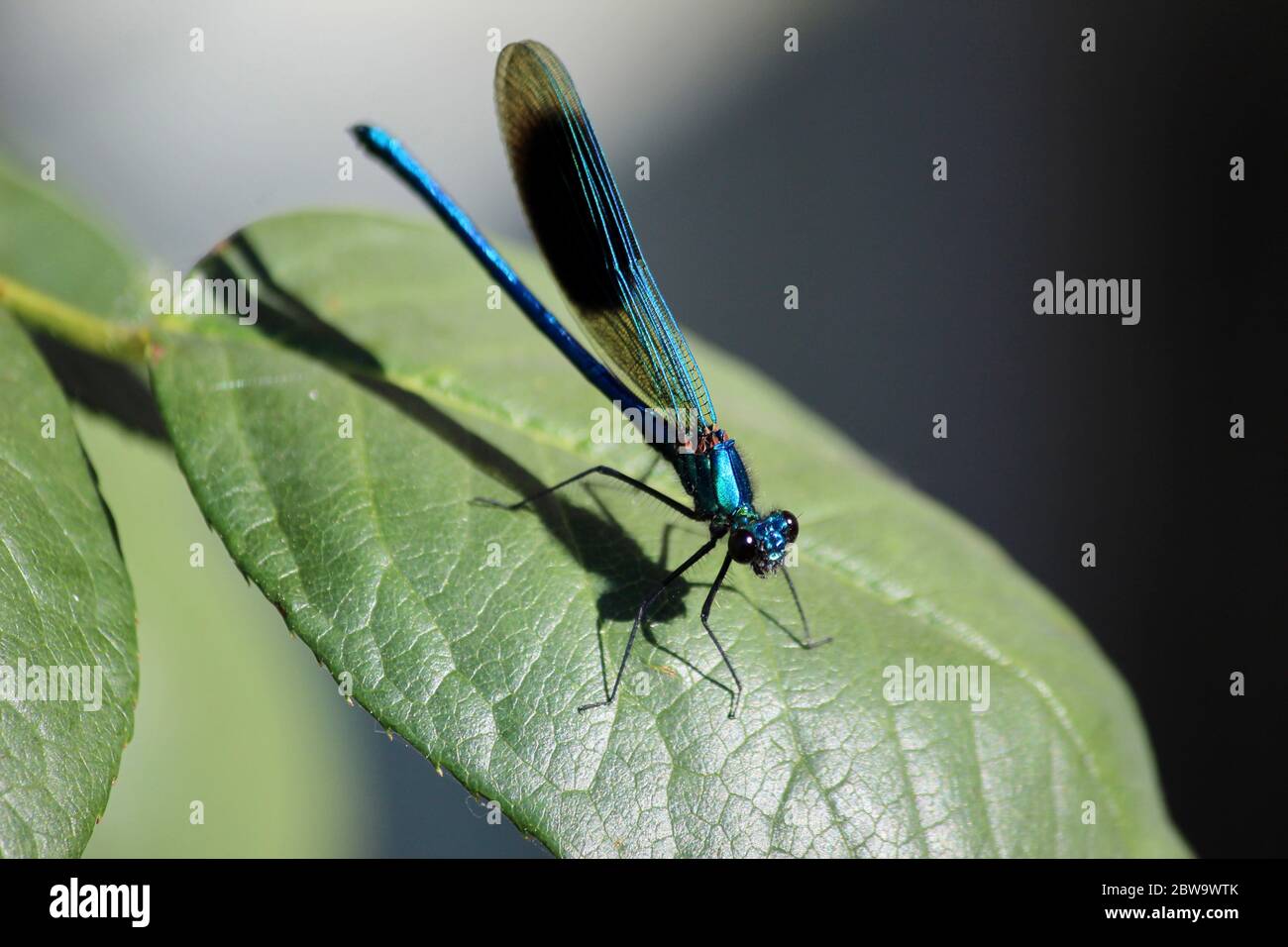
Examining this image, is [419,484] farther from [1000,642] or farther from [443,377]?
[1000,642]

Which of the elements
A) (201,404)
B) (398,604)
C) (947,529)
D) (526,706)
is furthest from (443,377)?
(947,529)

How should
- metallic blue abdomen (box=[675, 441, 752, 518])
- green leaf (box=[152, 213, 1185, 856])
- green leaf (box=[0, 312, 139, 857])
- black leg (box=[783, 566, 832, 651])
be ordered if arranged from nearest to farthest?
1. green leaf (box=[0, 312, 139, 857])
2. green leaf (box=[152, 213, 1185, 856])
3. black leg (box=[783, 566, 832, 651])
4. metallic blue abdomen (box=[675, 441, 752, 518])

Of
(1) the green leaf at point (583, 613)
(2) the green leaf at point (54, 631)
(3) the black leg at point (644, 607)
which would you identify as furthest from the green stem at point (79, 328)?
(3) the black leg at point (644, 607)

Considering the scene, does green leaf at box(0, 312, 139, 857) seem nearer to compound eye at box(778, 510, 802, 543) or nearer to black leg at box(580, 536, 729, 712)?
black leg at box(580, 536, 729, 712)

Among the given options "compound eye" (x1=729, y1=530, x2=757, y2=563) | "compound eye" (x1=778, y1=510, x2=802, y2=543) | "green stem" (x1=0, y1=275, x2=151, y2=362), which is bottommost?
"compound eye" (x1=729, y1=530, x2=757, y2=563)

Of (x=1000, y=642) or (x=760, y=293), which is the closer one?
(x=1000, y=642)

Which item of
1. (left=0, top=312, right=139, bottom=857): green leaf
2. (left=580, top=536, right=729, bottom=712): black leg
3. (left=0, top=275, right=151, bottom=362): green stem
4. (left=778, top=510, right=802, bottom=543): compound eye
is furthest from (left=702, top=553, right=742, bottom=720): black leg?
(left=0, top=275, right=151, bottom=362): green stem
